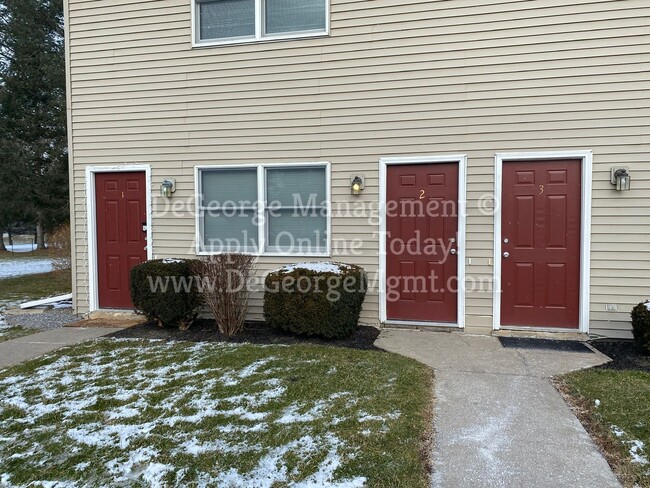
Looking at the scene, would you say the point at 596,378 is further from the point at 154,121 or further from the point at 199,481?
the point at 154,121

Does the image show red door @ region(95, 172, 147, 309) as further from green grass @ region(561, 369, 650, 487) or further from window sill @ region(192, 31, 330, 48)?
green grass @ region(561, 369, 650, 487)

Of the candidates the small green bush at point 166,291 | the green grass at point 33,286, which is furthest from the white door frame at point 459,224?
the green grass at point 33,286

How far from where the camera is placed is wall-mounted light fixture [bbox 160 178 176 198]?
18.6ft

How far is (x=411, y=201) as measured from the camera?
16.8 feet

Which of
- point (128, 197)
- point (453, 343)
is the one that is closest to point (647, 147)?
point (453, 343)

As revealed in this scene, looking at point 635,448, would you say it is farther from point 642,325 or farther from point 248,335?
point 248,335

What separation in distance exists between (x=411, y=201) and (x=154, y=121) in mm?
3734

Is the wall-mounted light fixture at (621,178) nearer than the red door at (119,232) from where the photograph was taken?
Yes

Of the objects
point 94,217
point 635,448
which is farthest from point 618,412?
point 94,217

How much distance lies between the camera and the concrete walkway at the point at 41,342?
4312 millimetres

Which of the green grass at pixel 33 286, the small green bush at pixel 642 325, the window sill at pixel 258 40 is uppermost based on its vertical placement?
the window sill at pixel 258 40

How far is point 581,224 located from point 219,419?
435 centimetres

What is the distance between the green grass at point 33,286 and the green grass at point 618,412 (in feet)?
28.7

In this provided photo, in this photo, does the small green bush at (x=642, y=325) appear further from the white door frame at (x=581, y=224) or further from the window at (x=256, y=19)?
the window at (x=256, y=19)
